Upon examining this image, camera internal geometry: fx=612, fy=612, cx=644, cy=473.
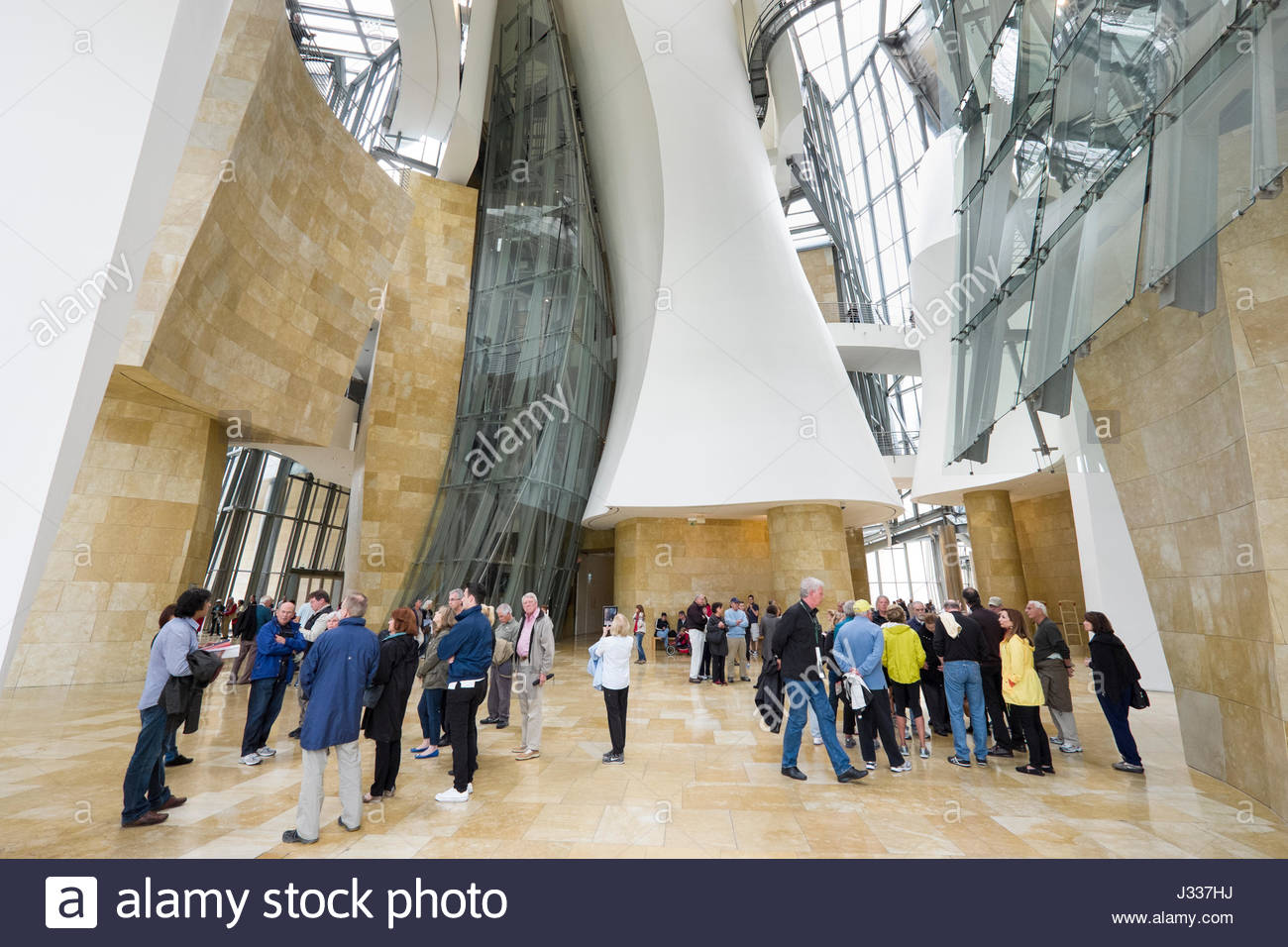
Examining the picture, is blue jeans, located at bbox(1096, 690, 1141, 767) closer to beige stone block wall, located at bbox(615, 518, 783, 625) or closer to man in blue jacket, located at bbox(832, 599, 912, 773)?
man in blue jacket, located at bbox(832, 599, 912, 773)

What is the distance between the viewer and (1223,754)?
189 inches

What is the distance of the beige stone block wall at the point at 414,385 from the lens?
15.5m

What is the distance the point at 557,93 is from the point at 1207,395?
1855 cm

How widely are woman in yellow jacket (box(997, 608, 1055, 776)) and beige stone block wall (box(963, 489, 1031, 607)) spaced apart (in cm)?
1279

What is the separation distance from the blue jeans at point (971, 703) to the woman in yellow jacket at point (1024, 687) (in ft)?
0.78

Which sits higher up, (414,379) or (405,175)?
(405,175)

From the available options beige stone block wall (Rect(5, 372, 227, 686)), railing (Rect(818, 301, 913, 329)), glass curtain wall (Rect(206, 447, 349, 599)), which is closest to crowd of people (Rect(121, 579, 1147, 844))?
beige stone block wall (Rect(5, 372, 227, 686))

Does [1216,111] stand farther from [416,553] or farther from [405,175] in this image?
[405,175]

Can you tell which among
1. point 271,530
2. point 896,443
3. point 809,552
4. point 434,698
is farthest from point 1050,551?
point 271,530

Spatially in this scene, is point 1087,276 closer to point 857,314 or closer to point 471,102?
point 471,102

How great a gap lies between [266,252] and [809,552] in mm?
13141

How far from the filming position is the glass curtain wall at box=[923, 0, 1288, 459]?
146 inches

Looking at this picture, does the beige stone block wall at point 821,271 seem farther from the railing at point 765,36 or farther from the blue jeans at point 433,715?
the blue jeans at point 433,715
